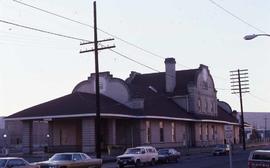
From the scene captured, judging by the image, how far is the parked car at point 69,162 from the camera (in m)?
29.0

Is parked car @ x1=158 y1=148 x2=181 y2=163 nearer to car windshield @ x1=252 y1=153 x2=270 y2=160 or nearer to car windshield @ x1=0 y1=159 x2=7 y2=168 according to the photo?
car windshield @ x1=0 y1=159 x2=7 y2=168

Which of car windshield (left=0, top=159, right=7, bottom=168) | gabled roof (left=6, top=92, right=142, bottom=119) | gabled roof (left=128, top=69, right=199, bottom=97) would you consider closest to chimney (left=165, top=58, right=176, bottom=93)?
gabled roof (left=128, top=69, right=199, bottom=97)

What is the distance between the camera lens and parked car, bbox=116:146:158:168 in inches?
1567

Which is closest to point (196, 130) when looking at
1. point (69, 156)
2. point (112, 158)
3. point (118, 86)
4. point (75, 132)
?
point (118, 86)

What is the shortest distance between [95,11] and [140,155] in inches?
431

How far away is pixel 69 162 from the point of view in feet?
96.5

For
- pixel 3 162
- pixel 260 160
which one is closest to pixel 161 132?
pixel 3 162

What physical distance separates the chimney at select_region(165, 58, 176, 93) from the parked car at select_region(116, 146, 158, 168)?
33449 millimetres

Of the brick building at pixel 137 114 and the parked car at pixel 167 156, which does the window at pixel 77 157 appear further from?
the brick building at pixel 137 114

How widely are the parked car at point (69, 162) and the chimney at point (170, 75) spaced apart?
45.4m

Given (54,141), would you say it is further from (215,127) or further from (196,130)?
(215,127)

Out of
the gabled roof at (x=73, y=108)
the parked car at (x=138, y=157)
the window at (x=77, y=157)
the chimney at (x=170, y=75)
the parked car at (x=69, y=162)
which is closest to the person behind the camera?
the parked car at (x=69, y=162)

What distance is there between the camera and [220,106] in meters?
96.4

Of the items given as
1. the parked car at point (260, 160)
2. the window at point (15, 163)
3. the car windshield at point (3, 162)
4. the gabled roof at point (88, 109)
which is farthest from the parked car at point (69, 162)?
the gabled roof at point (88, 109)
